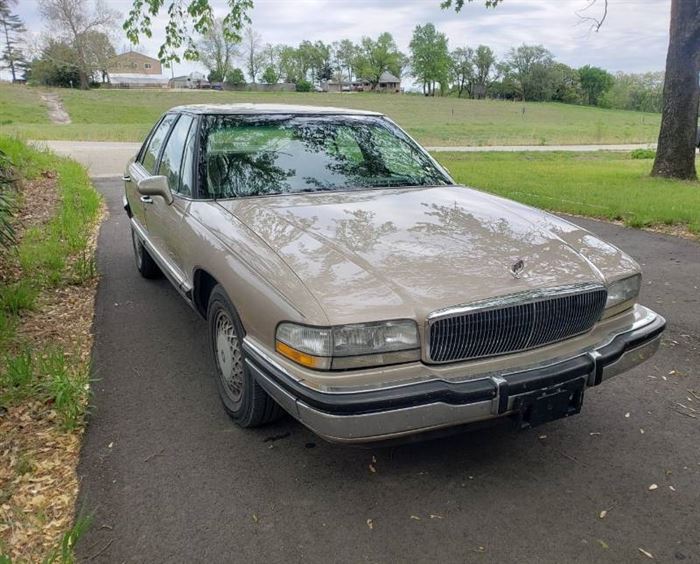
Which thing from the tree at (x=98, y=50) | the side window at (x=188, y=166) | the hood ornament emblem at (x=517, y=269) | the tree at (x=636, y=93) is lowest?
the hood ornament emblem at (x=517, y=269)

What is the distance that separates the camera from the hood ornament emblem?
2531 mm

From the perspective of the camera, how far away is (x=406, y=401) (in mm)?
2229

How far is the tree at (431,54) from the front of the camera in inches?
3932

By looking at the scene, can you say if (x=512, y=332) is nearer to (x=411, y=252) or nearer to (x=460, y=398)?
(x=460, y=398)

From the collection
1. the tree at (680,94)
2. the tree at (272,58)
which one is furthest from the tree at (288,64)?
the tree at (680,94)

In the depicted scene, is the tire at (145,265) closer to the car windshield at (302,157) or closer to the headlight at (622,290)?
the car windshield at (302,157)

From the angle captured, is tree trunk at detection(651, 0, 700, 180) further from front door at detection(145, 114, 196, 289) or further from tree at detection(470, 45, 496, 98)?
tree at detection(470, 45, 496, 98)

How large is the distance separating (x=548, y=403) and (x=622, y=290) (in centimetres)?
79

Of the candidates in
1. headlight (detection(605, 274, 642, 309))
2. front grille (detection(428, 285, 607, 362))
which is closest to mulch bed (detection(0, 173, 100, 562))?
front grille (detection(428, 285, 607, 362))

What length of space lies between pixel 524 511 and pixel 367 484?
0.68 m

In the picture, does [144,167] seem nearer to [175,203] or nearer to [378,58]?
[175,203]

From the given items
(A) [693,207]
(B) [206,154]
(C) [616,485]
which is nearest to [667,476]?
(C) [616,485]

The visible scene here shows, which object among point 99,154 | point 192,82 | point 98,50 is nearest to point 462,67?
point 192,82

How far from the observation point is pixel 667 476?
106 inches
